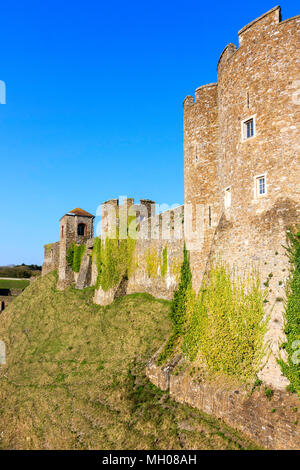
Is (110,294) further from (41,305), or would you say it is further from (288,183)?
(288,183)

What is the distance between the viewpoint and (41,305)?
33375mm

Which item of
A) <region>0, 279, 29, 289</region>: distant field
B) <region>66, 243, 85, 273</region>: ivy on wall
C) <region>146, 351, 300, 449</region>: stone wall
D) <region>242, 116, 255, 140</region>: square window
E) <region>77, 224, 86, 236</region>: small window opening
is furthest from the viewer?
<region>0, 279, 29, 289</region>: distant field

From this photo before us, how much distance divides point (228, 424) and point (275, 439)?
6.01 ft

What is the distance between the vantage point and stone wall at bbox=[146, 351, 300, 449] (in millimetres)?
9289

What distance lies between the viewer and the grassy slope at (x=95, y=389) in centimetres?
1186

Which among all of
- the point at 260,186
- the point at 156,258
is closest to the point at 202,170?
the point at 260,186

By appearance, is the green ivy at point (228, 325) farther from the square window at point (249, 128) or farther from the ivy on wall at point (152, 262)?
the ivy on wall at point (152, 262)

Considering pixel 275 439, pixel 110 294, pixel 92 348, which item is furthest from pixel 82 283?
pixel 275 439

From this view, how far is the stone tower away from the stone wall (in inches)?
976

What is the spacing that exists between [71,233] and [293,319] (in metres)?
30.6

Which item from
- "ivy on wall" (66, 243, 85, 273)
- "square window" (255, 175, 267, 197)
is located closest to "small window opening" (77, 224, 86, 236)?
"ivy on wall" (66, 243, 85, 273)

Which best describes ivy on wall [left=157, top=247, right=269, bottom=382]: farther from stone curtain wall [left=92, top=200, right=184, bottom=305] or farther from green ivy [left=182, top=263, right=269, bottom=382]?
stone curtain wall [left=92, top=200, right=184, bottom=305]

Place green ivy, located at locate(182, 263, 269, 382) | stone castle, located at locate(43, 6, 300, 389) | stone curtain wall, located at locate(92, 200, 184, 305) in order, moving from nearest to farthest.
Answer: green ivy, located at locate(182, 263, 269, 382) < stone castle, located at locate(43, 6, 300, 389) < stone curtain wall, located at locate(92, 200, 184, 305)

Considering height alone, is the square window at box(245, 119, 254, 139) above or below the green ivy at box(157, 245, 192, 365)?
Answer: above
